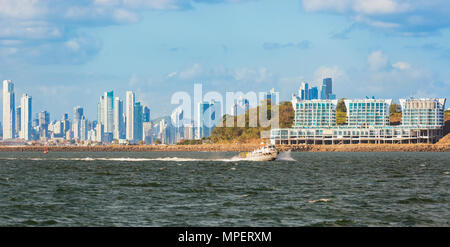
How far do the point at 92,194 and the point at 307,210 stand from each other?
2144 cm

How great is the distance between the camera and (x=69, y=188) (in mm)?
60438

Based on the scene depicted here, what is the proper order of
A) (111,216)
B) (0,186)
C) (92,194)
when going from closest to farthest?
(111,216), (92,194), (0,186)

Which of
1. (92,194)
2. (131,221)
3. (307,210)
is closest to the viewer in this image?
(131,221)

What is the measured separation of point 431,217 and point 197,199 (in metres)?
19.0

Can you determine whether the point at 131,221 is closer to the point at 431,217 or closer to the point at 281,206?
the point at 281,206

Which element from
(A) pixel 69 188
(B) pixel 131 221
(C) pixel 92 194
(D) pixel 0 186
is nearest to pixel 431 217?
(B) pixel 131 221

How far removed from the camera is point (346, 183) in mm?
66000
